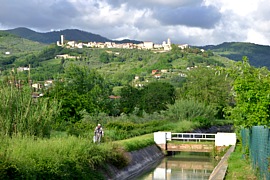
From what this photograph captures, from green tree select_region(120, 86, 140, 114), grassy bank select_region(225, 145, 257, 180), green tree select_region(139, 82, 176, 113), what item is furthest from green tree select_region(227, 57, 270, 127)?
green tree select_region(120, 86, 140, 114)

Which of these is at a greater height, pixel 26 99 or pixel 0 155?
pixel 26 99

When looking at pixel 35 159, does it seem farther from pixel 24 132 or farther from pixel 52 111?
pixel 52 111

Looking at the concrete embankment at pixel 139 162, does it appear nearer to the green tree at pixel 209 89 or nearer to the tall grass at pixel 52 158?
the tall grass at pixel 52 158

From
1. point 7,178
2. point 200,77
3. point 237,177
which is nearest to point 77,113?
point 200,77

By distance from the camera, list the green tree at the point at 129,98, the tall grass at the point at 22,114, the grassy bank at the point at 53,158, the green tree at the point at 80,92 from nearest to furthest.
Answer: the grassy bank at the point at 53,158 → the tall grass at the point at 22,114 → the green tree at the point at 80,92 → the green tree at the point at 129,98

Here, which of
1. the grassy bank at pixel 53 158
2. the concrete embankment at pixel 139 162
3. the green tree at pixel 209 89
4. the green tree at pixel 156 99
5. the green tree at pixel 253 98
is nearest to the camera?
the grassy bank at pixel 53 158

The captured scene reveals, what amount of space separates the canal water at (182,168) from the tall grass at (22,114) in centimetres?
853

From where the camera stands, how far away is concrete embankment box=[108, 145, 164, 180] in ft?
81.7

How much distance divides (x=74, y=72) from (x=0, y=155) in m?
53.3

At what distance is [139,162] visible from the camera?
3139 centimetres

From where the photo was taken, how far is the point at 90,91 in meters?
64.6

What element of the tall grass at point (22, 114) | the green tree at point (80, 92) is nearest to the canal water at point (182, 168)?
the tall grass at point (22, 114)

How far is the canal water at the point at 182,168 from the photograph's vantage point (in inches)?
1168

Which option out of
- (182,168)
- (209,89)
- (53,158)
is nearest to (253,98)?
(53,158)
